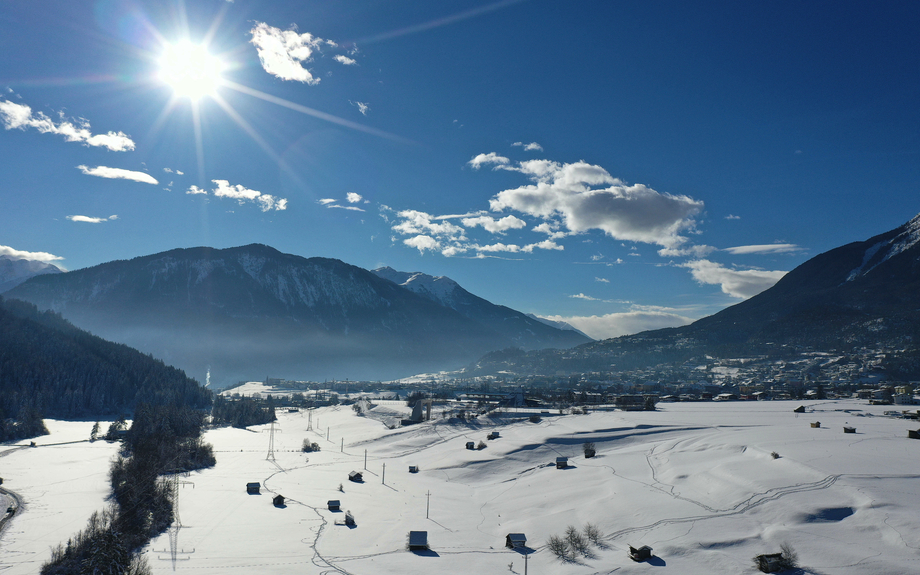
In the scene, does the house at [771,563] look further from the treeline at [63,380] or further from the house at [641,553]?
the treeline at [63,380]

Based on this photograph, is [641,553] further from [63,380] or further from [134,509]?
[63,380]

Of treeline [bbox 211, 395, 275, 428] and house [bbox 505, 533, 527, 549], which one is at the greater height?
house [bbox 505, 533, 527, 549]

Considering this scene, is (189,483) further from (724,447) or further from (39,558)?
(724,447)

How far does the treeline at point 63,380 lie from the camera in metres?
161

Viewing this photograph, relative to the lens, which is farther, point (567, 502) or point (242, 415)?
point (242, 415)

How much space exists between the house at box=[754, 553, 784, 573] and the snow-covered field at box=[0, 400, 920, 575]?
3.45 feet

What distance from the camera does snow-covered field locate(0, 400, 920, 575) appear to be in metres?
38.4

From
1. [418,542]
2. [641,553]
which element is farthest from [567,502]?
[418,542]

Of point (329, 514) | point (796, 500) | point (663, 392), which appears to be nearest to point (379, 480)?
point (329, 514)

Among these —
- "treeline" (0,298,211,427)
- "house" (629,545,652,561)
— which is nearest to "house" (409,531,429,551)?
"house" (629,545,652,561)

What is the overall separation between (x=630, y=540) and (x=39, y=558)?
5398 centimetres

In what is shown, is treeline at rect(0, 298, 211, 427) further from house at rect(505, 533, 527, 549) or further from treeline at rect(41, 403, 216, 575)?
house at rect(505, 533, 527, 549)

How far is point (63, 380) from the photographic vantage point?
17175cm

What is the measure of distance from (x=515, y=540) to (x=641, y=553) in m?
Result: 12.4
